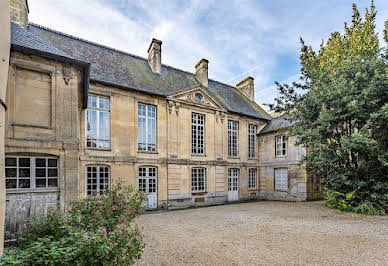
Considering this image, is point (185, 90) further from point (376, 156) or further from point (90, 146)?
point (376, 156)

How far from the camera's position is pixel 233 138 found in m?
15.1

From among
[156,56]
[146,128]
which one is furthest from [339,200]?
[156,56]

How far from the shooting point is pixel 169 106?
12.2 metres

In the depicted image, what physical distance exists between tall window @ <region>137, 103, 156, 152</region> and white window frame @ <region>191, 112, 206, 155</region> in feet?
8.40

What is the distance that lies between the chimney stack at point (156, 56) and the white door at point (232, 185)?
838 centimetres

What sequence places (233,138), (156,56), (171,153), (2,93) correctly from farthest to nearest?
(233,138) < (156,56) < (171,153) < (2,93)

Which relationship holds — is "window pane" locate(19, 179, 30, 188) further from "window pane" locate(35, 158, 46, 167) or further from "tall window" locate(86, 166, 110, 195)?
"tall window" locate(86, 166, 110, 195)

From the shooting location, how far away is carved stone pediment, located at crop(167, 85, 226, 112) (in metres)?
12.5

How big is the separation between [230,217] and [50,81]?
27.0 ft

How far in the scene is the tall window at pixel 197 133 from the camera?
43.2 feet

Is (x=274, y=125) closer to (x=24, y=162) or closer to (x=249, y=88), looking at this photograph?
(x=249, y=88)

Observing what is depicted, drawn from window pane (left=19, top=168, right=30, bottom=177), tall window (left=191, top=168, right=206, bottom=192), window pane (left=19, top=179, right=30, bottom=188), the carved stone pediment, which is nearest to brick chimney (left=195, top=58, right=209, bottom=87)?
the carved stone pediment

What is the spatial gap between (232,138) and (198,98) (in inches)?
153

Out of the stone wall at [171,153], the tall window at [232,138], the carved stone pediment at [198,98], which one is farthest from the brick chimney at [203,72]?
the tall window at [232,138]
